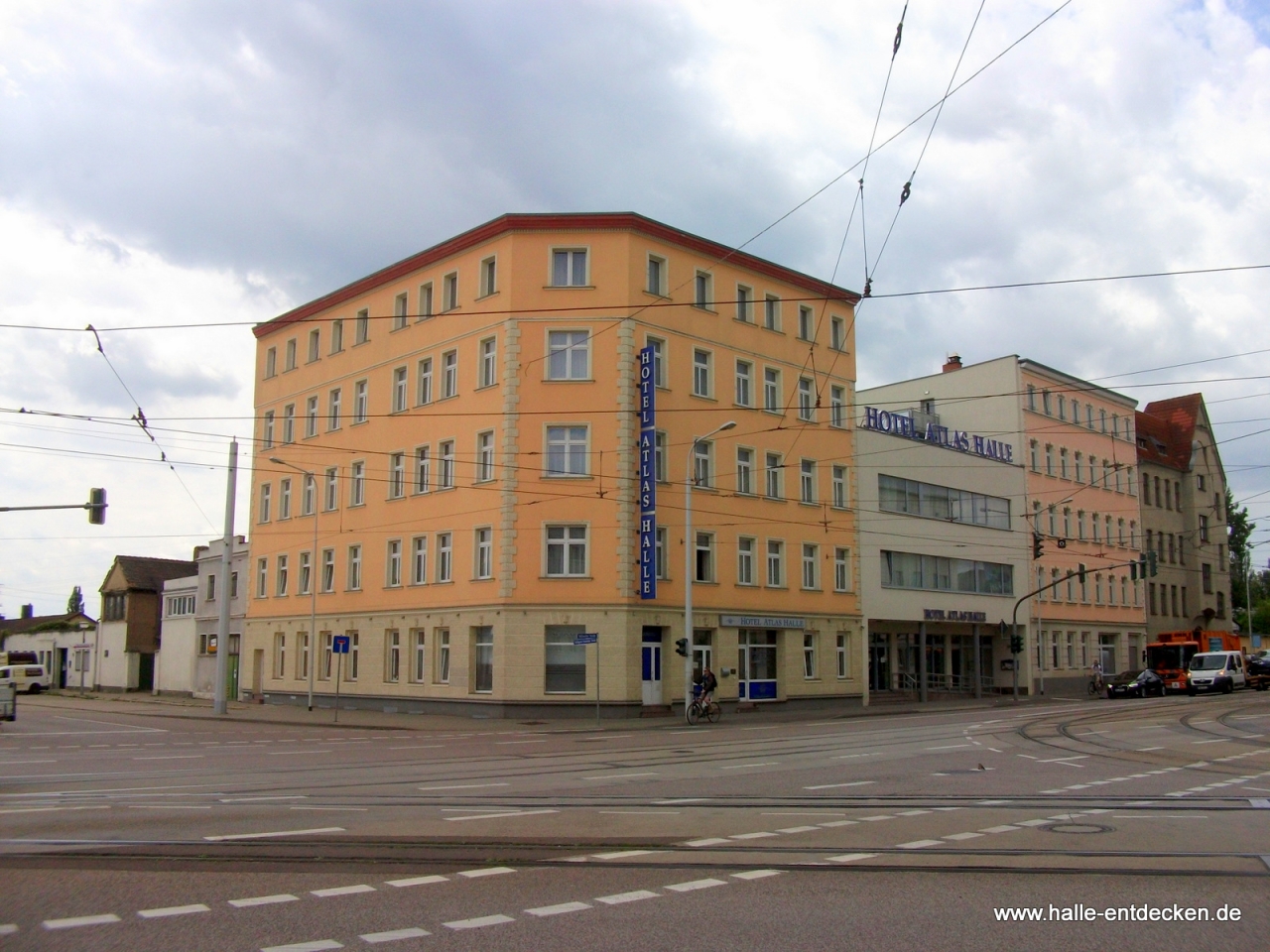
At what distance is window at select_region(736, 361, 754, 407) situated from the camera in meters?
41.3

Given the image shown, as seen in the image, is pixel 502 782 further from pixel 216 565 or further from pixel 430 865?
pixel 216 565

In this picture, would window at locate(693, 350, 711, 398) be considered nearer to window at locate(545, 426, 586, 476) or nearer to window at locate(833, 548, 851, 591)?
window at locate(545, 426, 586, 476)

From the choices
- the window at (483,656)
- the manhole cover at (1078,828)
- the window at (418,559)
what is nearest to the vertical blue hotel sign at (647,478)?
the window at (483,656)

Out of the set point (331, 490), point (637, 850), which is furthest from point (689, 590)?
point (637, 850)

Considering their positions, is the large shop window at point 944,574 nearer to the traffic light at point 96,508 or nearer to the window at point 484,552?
the window at point 484,552

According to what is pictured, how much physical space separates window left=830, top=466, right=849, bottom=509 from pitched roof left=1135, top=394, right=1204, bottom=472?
35.2 m

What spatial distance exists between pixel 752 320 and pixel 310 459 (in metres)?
19.3

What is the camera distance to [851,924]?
7145mm

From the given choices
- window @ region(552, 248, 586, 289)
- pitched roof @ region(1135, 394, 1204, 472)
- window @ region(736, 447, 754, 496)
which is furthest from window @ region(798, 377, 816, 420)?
pitched roof @ region(1135, 394, 1204, 472)

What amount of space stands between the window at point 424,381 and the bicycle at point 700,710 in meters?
15.1

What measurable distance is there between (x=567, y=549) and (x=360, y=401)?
43.4ft

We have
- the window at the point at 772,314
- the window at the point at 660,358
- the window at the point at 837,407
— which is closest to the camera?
the window at the point at 660,358

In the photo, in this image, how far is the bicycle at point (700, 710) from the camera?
3306 cm

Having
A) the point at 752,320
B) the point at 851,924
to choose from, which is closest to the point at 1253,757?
the point at 851,924
